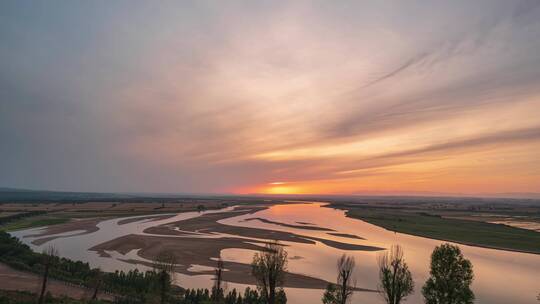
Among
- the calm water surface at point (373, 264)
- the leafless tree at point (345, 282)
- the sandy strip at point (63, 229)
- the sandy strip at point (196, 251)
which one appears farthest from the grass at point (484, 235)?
the sandy strip at point (63, 229)

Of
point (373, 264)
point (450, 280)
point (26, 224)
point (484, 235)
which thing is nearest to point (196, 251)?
point (373, 264)

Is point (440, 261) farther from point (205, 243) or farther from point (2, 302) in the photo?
point (205, 243)

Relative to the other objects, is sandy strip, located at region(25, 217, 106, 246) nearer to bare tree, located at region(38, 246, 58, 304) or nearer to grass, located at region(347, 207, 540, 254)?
bare tree, located at region(38, 246, 58, 304)

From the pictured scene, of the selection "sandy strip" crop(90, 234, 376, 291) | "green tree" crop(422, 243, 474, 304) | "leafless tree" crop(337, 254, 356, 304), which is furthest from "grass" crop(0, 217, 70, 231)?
"green tree" crop(422, 243, 474, 304)

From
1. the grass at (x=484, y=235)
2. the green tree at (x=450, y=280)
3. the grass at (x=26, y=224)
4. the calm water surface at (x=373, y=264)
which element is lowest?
the calm water surface at (x=373, y=264)

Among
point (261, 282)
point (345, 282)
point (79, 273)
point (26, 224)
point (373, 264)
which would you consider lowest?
point (373, 264)

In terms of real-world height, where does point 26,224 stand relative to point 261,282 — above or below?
above

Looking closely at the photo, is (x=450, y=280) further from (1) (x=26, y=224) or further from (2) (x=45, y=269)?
(1) (x=26, y=224)

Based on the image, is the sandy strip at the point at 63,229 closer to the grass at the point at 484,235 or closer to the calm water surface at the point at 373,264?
the calm water surface at the point at 373,264
